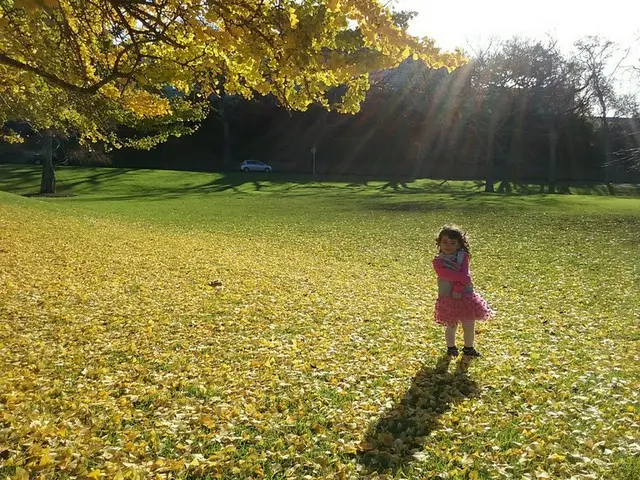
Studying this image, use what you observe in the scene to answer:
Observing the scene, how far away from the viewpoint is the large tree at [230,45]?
4711 mm

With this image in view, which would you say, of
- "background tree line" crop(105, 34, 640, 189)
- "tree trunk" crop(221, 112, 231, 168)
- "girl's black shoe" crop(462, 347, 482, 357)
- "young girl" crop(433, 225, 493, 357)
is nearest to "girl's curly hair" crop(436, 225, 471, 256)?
"young girl" crop(433, 225, 493, 357)

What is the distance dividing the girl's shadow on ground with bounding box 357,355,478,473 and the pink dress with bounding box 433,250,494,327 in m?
0.60

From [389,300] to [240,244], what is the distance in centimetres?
800

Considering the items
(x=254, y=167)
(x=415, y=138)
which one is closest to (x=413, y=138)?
(x=415, y=138)

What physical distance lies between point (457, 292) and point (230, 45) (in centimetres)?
348

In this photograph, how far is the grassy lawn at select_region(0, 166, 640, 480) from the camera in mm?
3803

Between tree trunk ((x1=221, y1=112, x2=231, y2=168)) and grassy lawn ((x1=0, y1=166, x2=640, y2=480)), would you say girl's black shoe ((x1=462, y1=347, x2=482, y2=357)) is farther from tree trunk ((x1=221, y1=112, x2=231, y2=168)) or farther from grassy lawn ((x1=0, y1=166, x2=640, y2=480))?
tree trunk ((x1=221, y1=112, x2=231, y2=168))

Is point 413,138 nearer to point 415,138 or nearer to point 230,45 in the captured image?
point 415,138

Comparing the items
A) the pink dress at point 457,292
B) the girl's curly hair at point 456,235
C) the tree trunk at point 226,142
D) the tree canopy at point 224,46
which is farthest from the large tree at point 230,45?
the tree trunk at point 226,142

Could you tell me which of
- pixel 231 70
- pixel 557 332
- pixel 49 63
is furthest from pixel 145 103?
pixel 557 332

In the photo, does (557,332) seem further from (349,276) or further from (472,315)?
(349,276)

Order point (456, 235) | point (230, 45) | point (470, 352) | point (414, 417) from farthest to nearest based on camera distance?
point (470, 352), point (456, 235), point (230, 45), point (414, 417)

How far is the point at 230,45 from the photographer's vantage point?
5.21 m

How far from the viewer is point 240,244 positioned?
16562 mm
